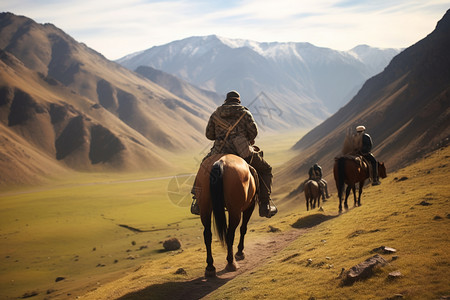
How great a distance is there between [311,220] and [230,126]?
36.1 feet

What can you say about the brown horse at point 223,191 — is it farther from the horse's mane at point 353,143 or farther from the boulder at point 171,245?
the boulder at point 171,245

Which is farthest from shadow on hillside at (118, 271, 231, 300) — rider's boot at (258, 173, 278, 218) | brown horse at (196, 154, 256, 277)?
rider's boot at (258, 173, 278, 218)

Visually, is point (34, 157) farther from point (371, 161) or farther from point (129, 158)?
point (371, 161)

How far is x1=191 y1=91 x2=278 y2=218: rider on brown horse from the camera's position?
1207 cm

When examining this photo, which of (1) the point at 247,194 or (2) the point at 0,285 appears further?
(2) the point at 0,285

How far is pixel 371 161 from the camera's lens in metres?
19.9

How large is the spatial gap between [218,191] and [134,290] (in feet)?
14.4

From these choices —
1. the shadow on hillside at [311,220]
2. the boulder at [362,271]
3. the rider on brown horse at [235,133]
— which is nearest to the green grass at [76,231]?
the shadow on hillside at [311,220]

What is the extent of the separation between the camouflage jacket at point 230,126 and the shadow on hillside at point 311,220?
951 cm

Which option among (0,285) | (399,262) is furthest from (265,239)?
(0,285)

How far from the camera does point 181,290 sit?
35.8 ft

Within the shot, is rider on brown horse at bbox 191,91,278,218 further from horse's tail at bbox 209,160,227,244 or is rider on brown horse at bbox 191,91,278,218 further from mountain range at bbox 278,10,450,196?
mountain range at bbox 278,10,450,196

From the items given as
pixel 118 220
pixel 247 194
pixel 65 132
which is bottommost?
pixel 118 220

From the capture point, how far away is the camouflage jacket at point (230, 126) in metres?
12.1
